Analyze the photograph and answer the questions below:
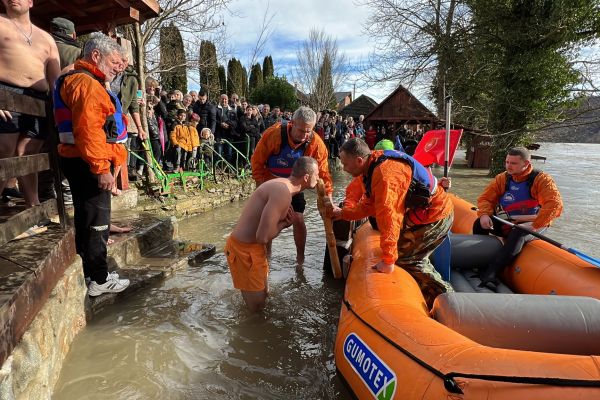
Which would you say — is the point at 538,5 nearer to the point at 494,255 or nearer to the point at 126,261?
the point at 494,255

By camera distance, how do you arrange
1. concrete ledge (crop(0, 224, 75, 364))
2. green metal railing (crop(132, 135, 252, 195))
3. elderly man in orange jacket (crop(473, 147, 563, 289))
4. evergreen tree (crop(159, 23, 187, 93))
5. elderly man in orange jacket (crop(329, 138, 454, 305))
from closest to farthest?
concrete ledge (crop(0, 224, 75, 364)) < elderly man in orange jacket (crop(329, 138, 454, 305)) < elderly man in orange jacket (crop(473, 147, 563, 289)) < green metal railing (crop(132, 135, 252, 195)) < evergreen tree (crop(159, 23, 187, 93))

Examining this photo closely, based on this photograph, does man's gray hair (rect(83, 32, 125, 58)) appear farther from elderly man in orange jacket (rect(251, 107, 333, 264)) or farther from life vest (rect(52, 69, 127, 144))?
elderly man in orange jacket (rect(251, 107, 333, 264))

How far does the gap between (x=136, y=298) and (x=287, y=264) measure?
2.07 metres

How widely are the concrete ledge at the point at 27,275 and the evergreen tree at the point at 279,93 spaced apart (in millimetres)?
26852

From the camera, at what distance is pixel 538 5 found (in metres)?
11.5

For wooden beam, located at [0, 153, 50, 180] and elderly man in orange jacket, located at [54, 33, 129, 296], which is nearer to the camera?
wooden beam, located at [0, 153, 50, 180]

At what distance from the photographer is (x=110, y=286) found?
3.63 metres

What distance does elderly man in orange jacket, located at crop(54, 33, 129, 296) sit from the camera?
289 cm

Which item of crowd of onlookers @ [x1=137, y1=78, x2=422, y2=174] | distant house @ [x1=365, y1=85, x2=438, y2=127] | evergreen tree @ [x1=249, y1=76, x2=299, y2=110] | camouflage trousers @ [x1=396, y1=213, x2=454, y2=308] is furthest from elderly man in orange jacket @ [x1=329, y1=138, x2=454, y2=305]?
evergreen tree @ [x1=249, y1=76, x2=299, y2=110]

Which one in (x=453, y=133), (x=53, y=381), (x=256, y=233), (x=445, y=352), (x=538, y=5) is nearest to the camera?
(x=445, y=352)

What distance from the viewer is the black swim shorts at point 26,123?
319 centimetres

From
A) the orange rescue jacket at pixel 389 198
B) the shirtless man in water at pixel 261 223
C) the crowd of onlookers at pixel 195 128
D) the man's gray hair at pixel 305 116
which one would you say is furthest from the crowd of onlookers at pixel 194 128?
the orange rescue jacket at pixel 389 198

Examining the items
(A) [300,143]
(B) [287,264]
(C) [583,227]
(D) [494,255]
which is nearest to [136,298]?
(B) [287,264]

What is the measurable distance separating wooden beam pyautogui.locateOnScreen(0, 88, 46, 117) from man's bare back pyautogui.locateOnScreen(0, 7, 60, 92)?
Answer: 0.47m
